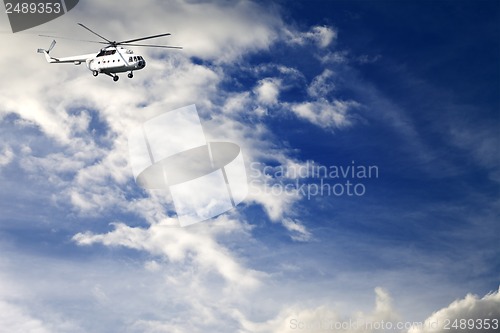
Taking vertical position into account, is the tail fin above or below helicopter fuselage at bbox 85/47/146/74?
above

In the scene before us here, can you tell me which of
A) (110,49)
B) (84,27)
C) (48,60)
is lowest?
(84,27)

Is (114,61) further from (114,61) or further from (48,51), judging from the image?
(48,51)

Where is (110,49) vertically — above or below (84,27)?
above

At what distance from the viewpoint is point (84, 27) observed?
106312 millimetres

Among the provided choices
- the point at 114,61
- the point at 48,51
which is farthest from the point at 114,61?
the point at 48,51

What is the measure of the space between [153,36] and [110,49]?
43.6 ft

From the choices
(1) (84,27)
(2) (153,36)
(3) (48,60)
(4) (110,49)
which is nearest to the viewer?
(1) (84,27)

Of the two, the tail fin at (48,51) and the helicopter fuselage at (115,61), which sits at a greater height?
the tail fin at (48,51)

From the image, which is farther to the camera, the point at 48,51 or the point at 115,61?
the point at 48,51

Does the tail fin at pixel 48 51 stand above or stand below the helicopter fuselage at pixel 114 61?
above

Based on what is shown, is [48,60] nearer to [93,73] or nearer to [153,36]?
[93,73]

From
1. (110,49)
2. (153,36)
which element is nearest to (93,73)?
(110,49)

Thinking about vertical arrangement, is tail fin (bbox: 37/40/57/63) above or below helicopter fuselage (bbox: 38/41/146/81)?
above

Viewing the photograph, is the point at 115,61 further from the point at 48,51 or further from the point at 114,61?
the point at 48,51
